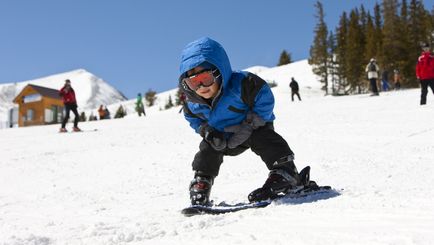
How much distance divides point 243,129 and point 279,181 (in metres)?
0.47

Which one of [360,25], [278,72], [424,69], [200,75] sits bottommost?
[200,75]

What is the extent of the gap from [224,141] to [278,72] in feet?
230

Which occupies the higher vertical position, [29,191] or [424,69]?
[424,69]

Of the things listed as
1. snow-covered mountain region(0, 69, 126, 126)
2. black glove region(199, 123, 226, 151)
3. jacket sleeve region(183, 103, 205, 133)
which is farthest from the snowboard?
snow-covered mountain region(0, 69, 126, 126)

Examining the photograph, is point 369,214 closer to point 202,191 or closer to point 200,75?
point 202,191

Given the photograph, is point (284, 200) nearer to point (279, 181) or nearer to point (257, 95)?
point (279, 181)

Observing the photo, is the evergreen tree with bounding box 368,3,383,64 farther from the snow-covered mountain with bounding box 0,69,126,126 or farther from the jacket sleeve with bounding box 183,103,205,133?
the snow-covered mountain with bounding box 0,69,126,126

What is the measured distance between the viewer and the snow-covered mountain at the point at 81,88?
12912 cm

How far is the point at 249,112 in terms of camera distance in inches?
123

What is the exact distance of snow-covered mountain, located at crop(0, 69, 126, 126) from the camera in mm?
129125

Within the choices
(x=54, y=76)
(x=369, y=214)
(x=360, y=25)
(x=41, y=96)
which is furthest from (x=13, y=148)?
(x=54, y=76)

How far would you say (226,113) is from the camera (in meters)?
3.17

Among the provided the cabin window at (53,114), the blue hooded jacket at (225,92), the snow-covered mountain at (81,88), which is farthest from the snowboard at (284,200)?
the snow-covered mountain at (81,88)

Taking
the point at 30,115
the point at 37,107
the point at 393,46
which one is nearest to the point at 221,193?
the point at 37,107
